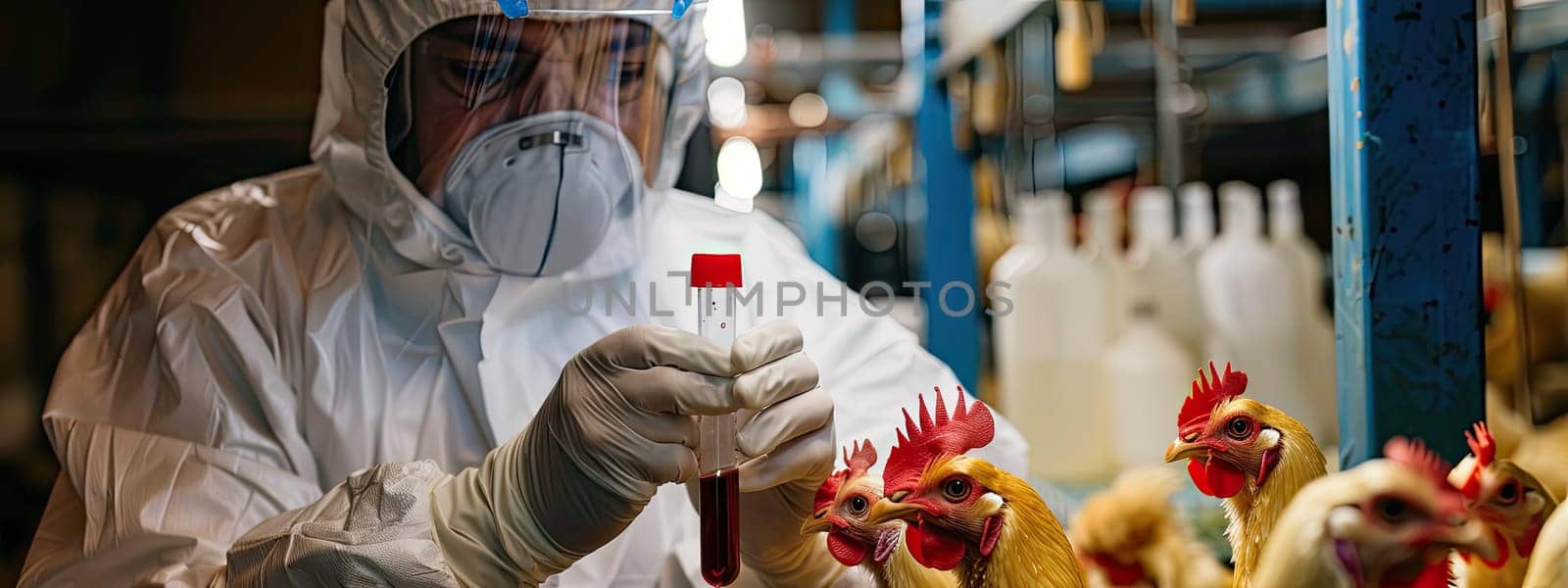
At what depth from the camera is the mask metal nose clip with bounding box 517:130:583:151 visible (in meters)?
1.07

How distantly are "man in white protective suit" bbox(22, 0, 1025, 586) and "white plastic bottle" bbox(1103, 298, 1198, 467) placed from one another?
13 cm

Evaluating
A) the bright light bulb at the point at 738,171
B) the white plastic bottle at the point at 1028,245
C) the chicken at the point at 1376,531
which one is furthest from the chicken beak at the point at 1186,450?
the white plastic bottle at the point at 1028,245

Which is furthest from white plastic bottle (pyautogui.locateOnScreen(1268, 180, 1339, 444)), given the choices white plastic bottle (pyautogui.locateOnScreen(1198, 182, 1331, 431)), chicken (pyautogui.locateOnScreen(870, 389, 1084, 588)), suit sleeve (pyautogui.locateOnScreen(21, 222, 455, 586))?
suit sleeve (pyautogui.locateOnScreen(21, 222, 455, 586))

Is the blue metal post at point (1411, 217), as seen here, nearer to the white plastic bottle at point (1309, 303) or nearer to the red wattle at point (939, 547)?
the white plastic bottle at point (1309, 303)

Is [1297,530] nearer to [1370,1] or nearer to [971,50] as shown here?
[1370,1]

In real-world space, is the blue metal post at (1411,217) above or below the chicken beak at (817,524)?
above

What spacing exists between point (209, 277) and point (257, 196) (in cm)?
13

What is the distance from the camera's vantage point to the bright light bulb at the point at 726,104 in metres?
1.17

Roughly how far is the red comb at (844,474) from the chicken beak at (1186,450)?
0.74ft

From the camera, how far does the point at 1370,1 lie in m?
0.95

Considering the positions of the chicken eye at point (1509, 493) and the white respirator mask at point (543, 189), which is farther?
the white respirator mask at point (543, 189)

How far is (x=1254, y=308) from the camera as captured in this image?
52.5 inches

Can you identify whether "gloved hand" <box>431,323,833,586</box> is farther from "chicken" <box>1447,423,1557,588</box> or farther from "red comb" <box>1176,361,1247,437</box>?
"chicken" <box>1447,423,1557,588</box>

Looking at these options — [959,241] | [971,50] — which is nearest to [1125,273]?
[959,241]
